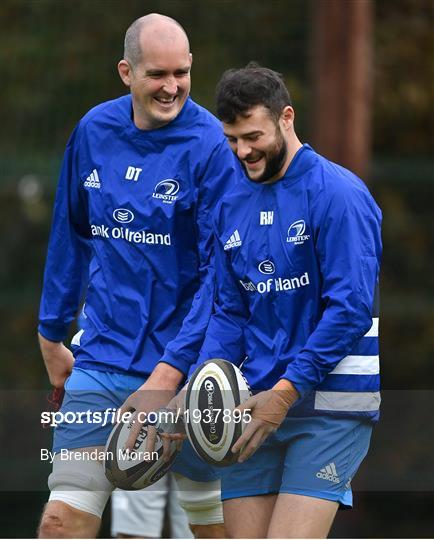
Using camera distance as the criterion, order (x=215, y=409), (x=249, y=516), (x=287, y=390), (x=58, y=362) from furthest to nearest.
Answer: (x=58, y=362) < (x=249, y=516) < (x=215, y=409) < (x=287, y=390)

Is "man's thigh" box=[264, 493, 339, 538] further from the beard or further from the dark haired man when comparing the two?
the beard

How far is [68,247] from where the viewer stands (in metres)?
5.73

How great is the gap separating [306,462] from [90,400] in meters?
0.94

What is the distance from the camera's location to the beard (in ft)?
16.0

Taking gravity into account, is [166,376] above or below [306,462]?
above

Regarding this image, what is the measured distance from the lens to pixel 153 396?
5.16 metres

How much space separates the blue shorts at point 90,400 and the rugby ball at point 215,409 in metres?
0.52

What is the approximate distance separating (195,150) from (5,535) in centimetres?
401

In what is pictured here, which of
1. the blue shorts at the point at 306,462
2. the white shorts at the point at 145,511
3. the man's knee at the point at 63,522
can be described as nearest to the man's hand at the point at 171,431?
the blue shorts at the point at 306,462

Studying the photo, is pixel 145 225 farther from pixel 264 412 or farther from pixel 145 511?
pixel 145 511

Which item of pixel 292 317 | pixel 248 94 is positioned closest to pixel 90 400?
pixel 292 317

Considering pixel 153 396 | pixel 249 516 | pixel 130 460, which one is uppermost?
pixel 153 396

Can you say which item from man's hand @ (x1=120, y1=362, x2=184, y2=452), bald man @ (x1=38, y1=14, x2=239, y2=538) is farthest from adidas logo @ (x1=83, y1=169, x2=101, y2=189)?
man's hand @ (x1=120, y1=362, x2=184, y2=452)

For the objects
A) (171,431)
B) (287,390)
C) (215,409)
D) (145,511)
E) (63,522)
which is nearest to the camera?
(287,390)
